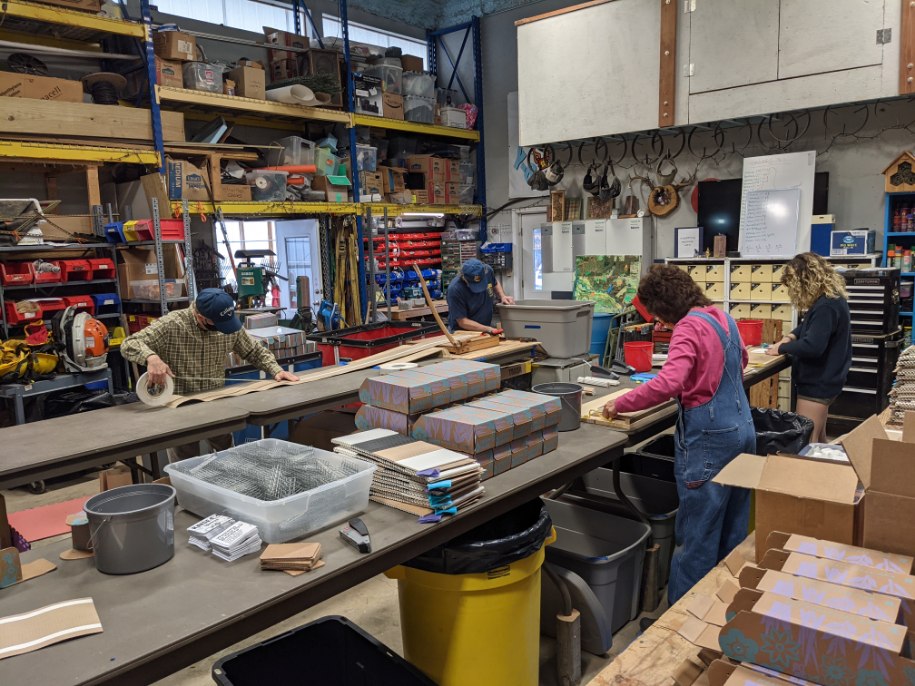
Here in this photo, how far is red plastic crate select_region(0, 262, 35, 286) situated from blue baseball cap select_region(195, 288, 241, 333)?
2544 millimetres

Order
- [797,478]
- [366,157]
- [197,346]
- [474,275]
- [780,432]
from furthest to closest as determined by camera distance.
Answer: [366,157], [474,275], [197,346], [780,432], [797,478]

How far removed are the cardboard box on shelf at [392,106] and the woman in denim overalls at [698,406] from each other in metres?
6.32

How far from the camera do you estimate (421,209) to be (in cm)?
869

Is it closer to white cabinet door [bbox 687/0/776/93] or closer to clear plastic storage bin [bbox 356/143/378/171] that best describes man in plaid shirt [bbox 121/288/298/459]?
clear plastic storage bin [bbox 356/143/378/171]

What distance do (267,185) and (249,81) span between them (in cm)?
104

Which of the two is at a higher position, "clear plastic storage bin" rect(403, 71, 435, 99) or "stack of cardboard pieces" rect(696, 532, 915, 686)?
"clear plastic storage bin" rect(403, 71, 435, 99)

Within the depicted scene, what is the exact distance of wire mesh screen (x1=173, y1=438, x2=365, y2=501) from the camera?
186cm

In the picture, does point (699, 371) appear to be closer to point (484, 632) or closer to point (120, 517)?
point (484, 632)

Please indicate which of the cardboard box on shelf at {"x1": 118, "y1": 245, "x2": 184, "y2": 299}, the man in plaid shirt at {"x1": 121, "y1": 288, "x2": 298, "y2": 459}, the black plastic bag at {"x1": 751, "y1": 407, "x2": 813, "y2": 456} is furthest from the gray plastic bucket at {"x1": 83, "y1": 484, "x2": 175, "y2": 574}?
the cardboard box on shelf at {"x1": 118, "y1": 245, "x2": 184, "y2": 299}

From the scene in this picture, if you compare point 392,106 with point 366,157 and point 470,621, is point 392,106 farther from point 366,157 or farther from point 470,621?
point 470,621

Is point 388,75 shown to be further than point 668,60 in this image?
Yes

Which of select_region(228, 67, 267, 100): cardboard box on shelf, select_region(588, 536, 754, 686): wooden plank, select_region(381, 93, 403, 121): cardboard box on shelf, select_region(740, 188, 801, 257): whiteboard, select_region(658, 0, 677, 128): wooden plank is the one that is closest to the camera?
select_region(588, 536, 754, 686): wooden plank

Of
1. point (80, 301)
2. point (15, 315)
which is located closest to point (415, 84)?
point (80, 301)

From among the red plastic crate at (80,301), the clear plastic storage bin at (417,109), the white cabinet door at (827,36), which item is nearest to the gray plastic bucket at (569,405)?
the red plastic crate at (80,301)
